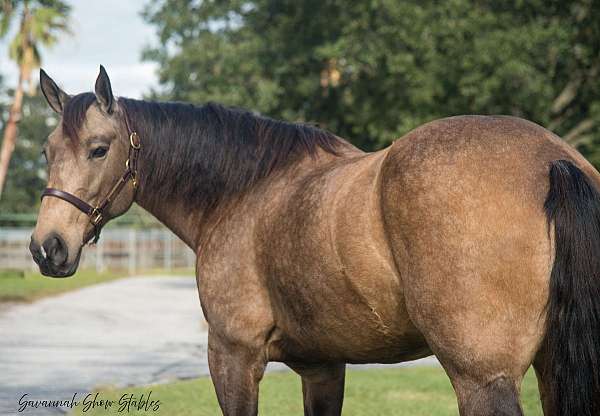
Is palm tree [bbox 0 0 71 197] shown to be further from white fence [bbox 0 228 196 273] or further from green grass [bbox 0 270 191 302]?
white fence [bbox 0 228 196 273]

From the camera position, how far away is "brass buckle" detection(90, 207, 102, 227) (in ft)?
14.1

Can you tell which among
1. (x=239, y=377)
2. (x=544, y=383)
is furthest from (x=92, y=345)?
(x=544, y=383)

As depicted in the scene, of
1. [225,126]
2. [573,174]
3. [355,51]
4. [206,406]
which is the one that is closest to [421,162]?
[573,174]

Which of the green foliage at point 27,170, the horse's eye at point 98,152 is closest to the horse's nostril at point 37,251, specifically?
the horse's eye at point 98,152

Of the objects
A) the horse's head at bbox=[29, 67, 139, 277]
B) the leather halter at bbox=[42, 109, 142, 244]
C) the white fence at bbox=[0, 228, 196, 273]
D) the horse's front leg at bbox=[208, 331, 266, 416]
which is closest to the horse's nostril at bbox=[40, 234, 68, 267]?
the horse's head at bbox=[29, 67, 139, 277]

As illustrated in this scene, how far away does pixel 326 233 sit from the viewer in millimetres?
3564

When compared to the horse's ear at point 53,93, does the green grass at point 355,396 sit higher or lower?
lower

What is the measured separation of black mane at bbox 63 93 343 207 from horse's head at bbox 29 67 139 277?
15 centimetres

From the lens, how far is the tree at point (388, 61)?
55.3 ft

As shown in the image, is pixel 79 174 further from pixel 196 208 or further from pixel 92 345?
pixel 92 345

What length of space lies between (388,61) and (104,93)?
13919 mm

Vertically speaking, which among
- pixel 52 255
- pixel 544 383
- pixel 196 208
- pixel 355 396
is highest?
pixel 196 208

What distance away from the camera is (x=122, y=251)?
3819 centimetres

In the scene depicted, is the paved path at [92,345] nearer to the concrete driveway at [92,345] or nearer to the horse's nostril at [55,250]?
the concrete driveway at [92,345]
